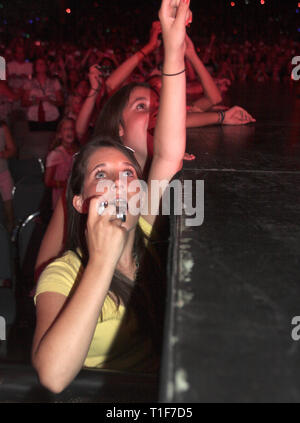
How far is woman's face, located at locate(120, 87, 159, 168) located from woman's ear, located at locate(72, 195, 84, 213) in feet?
1.49

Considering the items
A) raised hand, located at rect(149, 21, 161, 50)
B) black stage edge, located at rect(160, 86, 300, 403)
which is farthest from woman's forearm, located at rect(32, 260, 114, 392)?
raised hand, located at rect(149, 21, 161, 50)

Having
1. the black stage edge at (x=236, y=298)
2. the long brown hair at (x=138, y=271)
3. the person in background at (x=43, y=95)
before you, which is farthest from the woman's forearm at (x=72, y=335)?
the person in background at (x=43, y=95)

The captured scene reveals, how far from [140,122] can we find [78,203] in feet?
1.67

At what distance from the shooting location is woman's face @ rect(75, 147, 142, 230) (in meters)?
0.91

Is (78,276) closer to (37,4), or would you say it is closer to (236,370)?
(236,370)

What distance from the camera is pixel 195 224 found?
26.0 inches

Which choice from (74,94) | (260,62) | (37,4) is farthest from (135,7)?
(74,94)

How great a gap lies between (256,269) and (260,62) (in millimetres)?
9602

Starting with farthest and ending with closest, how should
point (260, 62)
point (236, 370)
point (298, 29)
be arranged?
point (298, 29)
point (260, 62)
point (236, 370)

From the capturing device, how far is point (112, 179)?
1.00m

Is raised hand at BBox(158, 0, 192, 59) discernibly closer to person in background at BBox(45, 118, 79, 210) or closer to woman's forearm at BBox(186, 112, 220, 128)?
woman's forearm at BBox(186, 112, 220, 128)

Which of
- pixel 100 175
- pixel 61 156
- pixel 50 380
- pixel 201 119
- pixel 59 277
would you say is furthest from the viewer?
pixel 61 156

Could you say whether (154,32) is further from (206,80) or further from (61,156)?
(61,156)

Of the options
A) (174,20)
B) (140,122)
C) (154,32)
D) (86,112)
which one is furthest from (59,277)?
(86,112)
